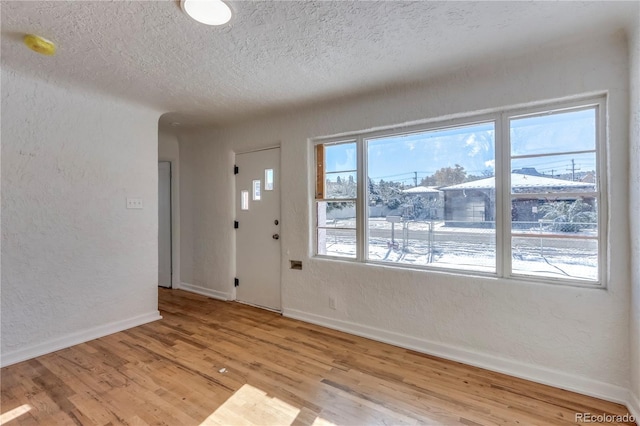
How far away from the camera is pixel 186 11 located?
163 centimetres

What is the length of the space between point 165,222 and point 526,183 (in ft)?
15.6

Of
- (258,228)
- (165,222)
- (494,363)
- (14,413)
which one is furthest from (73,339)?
(494,363)

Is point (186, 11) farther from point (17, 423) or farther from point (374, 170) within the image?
point (17, 423)

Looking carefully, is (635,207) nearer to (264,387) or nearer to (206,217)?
(264,387)

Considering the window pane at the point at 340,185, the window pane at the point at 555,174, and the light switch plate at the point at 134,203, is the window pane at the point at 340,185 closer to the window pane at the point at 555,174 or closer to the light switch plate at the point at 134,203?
the window pane at the point at 555,174

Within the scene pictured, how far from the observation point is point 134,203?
318cm

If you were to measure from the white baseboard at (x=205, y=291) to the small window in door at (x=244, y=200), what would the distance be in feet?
4.06

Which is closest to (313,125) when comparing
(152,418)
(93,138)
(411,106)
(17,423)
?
(411,106)

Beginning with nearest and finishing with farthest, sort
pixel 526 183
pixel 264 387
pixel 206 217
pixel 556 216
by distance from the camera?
pixel 264 387 → pixel 556 216 → pixel 526 183 → pixel 206 217

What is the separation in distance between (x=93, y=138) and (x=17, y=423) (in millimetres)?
2343

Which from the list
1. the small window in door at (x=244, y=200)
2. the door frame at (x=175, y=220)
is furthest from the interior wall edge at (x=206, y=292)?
the small window in door at (x=244, y=200)

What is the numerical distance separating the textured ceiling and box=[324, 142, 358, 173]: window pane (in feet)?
2.06

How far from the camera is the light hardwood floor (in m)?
1.75

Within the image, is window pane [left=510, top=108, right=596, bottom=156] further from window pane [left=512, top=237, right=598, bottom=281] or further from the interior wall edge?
the interior wall edge
